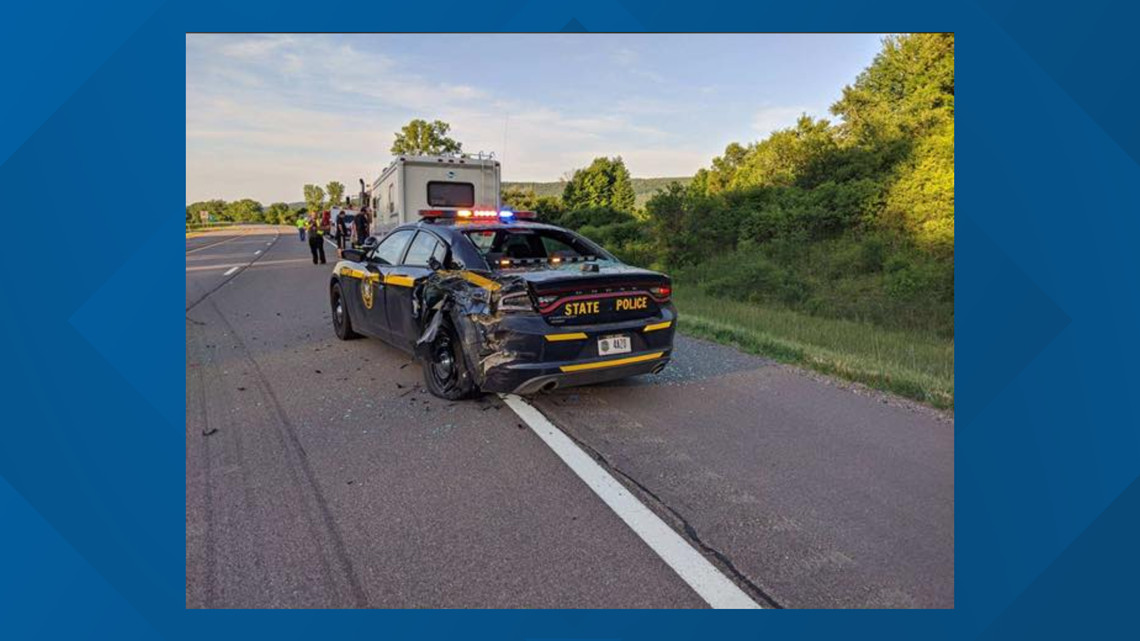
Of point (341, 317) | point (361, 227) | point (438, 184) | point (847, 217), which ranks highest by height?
point (438, 184)

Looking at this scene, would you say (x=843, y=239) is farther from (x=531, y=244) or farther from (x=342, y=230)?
(x=342, y=230)

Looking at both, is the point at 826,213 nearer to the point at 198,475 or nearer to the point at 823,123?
the point at 823,123

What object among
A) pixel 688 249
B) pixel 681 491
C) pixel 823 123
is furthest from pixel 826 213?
pixel 681 491

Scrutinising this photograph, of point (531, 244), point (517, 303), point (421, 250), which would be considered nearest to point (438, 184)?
point (421, 250)

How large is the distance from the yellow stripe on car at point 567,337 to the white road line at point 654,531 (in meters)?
0.63

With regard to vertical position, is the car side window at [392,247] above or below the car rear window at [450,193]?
below

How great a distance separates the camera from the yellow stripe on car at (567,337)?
4.40 metres

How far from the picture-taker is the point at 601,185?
43594 mm

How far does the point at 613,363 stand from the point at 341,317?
432cm

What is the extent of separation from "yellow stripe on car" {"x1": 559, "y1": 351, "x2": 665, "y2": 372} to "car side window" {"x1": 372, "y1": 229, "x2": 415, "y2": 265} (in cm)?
261

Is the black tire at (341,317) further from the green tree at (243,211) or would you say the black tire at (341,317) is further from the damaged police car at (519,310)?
the green tree at (243,211)

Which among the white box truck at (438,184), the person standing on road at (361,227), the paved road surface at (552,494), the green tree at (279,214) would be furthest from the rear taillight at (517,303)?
the green tree at (279,214)

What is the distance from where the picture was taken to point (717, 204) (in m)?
19.9

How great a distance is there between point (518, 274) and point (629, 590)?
2.65 m
